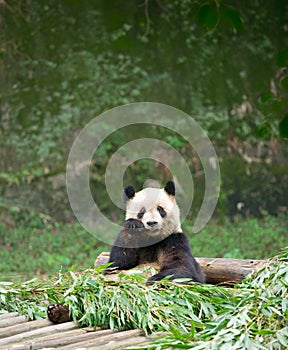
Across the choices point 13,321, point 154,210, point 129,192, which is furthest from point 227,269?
point 13,321

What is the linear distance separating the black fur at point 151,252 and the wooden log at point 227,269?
0.20 metres

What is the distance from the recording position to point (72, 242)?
8.29 meters

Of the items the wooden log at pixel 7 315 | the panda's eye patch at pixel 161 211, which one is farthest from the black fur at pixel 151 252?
the wooden log at pixel 7 315

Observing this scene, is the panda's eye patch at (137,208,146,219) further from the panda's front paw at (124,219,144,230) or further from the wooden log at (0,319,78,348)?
the wooden log at (0,319,78,348)

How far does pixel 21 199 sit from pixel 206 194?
2.44 meters

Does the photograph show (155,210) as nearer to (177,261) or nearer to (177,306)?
(177,261)

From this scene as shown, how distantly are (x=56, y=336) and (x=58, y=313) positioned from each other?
0.64ft

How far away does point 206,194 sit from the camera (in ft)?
29.3

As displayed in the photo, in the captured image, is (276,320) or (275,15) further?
(275,15)

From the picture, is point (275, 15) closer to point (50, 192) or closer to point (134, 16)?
point (134, 16)

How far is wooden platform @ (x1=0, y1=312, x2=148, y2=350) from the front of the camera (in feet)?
8.70

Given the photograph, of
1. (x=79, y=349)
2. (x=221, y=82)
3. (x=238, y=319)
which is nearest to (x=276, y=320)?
(x=238, y=319)

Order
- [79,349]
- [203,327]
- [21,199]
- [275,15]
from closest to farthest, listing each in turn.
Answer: [79,349]
[203,327]
[21,199]
[275,15]

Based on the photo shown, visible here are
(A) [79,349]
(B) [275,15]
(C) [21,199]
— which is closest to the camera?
(A) [79,349]
